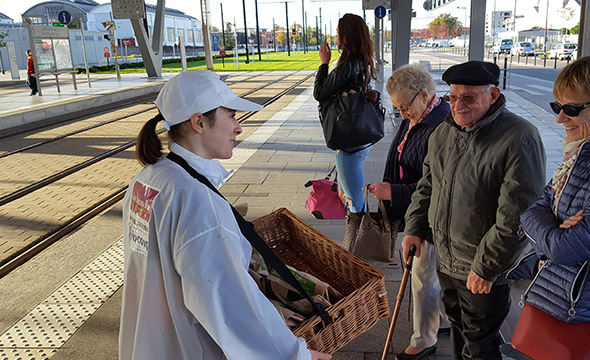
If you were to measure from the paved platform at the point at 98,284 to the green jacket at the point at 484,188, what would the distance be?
3.73 ft

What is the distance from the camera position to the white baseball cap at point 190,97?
5.94 ft

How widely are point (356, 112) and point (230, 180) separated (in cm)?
409

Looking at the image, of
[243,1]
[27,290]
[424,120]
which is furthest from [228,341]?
[243,1]

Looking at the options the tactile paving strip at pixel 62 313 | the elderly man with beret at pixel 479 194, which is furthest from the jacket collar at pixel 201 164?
the tactile paving strip at pixel 62 313

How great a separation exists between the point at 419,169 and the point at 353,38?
4.95 feet

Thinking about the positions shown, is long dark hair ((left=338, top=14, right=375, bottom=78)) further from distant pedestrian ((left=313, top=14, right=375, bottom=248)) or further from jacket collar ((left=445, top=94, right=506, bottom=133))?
jacket collar ((left=445, top=94, right=506, bottom=133))

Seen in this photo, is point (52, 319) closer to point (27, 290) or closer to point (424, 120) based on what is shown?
point (27, 290)

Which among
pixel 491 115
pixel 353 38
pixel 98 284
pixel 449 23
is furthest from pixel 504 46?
pixel 491 115

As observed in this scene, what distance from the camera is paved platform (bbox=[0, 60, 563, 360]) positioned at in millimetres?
3613

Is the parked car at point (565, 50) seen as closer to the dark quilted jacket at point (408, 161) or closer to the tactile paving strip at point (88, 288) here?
the dark quilted jacket at point (408, 161)

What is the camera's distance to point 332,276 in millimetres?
2650

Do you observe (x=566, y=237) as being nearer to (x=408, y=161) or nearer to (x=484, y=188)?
(x=484, y=188)

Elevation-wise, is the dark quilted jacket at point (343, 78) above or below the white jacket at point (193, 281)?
above

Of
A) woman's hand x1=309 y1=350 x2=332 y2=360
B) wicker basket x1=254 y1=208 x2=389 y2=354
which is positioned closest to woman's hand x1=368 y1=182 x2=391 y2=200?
wicker basket x1=254 y1=208 x2=389 y2=354
